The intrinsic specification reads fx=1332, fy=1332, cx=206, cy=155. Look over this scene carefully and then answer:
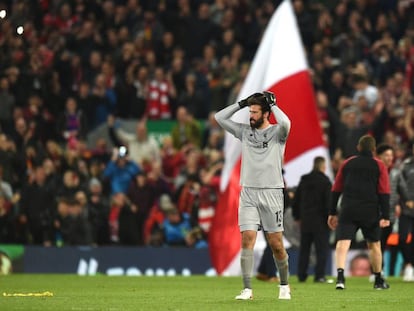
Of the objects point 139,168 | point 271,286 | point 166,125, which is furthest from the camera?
point 166,125

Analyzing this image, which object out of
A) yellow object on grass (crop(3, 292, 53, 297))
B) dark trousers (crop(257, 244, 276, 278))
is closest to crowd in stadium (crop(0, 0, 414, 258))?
dark trousers (crop(257, 244, 276, 278))

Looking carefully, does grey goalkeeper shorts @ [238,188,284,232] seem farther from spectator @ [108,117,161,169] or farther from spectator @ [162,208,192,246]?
spectator @ [108,117,161,169]

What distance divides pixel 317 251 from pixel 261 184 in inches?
287

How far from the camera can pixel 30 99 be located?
98.7ft

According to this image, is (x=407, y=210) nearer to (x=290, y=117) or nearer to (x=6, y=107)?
(x=290, y=117)

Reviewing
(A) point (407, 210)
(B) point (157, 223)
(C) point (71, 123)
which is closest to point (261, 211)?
(A) point (407, 210)

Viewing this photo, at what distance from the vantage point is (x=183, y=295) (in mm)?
17812

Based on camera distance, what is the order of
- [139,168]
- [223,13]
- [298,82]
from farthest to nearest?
[223,13]
[139,168]
[298,82]

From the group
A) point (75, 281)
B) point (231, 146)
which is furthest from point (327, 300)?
point (231, 146)

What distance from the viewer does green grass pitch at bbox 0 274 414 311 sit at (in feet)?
50.0

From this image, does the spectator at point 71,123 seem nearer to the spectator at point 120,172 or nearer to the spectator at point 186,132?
the spectator at point 120,172

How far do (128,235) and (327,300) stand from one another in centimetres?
1153

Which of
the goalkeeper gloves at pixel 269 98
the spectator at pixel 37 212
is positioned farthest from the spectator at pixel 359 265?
the goalkeeper gloves at pixel 269 98

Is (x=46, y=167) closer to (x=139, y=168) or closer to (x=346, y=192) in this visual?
(x=139, y=168)
